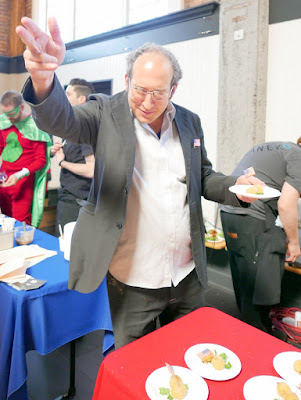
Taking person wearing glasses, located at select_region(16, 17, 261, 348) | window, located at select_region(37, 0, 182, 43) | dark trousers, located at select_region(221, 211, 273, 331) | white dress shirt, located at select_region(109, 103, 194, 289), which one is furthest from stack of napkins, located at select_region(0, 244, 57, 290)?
window, located at select_region(37, 0, 182, 43)

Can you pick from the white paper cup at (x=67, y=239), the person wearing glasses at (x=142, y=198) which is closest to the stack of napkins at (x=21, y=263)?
the white paper cup at (x=67, y=239)

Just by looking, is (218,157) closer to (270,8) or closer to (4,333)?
(270,8)

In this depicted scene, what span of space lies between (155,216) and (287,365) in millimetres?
659

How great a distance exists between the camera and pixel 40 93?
1040mm

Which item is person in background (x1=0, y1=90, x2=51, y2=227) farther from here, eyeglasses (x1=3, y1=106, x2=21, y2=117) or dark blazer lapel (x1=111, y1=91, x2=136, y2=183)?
dark blazer lapel (x1=111, y1=91, x2=136, y2=183)

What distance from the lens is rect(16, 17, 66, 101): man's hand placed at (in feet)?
2.91

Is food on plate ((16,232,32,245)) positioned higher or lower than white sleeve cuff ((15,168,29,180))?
lower

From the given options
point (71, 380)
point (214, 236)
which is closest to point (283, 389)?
point (71, 380)

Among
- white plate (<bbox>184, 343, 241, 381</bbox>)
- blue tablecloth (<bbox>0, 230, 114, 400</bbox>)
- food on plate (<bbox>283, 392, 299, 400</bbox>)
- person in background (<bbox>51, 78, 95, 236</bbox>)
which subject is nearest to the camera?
food on plate (<bbox>283, 392, 299, 400</bbox>)

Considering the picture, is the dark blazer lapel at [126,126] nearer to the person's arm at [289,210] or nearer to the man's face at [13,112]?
the person's arm at [289,210]

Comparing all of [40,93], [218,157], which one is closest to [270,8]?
[218,157]

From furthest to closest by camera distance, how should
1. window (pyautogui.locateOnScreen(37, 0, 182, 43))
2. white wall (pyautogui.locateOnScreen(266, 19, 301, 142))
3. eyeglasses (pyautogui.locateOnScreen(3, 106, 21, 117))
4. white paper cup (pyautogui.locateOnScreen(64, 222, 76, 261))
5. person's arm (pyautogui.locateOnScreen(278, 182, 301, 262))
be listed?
window (pyautogui.locateOnScreen(37, 0, 182, 43)) → white wall (pyautogui.locateOnScreen(266, 19, 301, 142)) → eyeglasses (pyautogui.locateOnScreen(3, 106, 21, 117)) → person's arm (pyautogui.locateOnScreen(278, 182, 301, 262)) → white paper cup (pyautogui.locateOnScreen(64, 222, 76, 261))

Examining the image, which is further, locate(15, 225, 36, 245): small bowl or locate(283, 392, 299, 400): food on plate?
locate(15, 225, 36, 245): small bowl

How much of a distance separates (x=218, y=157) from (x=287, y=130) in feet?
2.63
